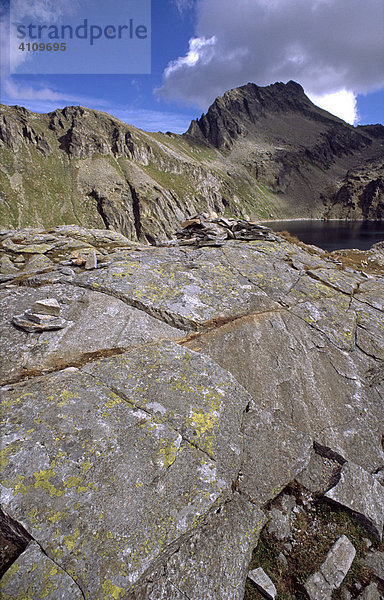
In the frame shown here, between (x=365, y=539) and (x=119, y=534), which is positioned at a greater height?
(x=119, y=534)

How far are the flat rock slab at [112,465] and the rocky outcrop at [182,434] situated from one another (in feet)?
0.08

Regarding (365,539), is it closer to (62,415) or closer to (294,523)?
Result: (294,523)

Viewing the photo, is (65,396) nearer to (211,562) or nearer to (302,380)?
(211,562)

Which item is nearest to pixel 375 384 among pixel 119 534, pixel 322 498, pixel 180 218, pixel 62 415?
pixel 322 498

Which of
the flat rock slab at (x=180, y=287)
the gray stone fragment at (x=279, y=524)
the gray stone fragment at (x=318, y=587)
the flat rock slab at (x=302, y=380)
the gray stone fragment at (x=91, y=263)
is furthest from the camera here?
the gray stone fragment at (x=91, y=263)

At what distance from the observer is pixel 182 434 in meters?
6.03

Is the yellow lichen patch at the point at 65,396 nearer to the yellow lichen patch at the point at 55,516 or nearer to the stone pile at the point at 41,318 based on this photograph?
the yellow lichen patch at the point at 55,516

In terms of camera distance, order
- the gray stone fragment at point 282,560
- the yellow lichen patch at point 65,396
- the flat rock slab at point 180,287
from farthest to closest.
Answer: the flat rock slab at point 180,287 < the yellow lichen patch at point 65,396 < the gray stone fragment at point 282,560

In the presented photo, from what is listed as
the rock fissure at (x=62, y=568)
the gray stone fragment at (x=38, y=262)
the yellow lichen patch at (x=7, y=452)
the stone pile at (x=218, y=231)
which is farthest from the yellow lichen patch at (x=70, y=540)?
the stone pile at (x=218, y=231)

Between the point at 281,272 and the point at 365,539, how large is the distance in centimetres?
986

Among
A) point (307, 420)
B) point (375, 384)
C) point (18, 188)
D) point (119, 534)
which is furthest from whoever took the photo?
point (18, 188)

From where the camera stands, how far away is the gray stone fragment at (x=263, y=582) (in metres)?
5.05

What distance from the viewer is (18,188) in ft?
442

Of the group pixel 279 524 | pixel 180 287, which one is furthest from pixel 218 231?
pixel 279 524
